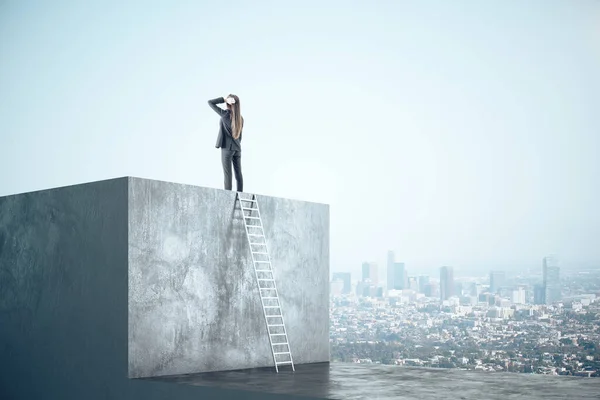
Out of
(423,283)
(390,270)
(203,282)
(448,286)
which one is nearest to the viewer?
(203,282)

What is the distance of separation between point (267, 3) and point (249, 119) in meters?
2.95

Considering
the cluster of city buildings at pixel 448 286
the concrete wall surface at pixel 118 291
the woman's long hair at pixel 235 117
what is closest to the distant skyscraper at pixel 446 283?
the cluster of city buildings at pixel 448 286

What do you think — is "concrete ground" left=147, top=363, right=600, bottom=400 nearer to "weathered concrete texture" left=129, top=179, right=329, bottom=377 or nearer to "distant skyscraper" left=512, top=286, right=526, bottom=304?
"weathered concrete texture" left=129, top=179, right=329, bottom=377

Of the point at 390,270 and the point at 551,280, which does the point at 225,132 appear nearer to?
→ the point at 551,280

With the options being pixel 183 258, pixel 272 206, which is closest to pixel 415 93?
pixel 272 206

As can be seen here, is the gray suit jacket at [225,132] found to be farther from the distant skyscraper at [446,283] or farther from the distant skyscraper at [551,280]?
the distant skyscraper at [446,283]

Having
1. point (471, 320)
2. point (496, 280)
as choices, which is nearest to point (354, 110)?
point (496, 280)

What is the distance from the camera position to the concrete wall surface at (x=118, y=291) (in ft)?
28.1

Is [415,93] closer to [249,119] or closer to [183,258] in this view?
[249,119]

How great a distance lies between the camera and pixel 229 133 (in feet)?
33.7

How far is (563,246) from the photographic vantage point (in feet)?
56.9

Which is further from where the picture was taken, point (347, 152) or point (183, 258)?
point (347, 152)

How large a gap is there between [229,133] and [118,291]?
276 centimetres

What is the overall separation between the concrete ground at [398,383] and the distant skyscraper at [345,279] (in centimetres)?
973
